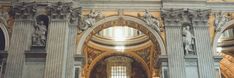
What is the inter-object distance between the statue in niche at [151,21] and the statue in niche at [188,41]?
38.5 inches

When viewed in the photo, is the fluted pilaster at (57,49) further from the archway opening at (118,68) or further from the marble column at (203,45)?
the archway opening at (118,68)

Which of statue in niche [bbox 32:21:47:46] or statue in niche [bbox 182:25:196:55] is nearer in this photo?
statue in niche [bbox 32:21:47:46]

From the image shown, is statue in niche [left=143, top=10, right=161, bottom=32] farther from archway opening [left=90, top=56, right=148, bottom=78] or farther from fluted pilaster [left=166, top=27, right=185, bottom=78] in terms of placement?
archway opening [left=90, top=56, right=148, bottom=78]

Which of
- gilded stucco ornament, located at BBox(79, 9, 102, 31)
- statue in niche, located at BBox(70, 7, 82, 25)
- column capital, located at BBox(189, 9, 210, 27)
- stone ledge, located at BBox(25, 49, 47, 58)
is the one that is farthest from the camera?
column capital, located at BBox(189, 9, 210, 27)

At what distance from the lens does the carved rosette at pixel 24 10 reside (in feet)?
48.9

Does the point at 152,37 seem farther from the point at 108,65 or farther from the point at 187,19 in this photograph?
the point at 108,65

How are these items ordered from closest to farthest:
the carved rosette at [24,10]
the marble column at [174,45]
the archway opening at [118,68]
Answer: the marble column at [174,45] < the carved rosette at [24,10] < the archway opening at [118,68]

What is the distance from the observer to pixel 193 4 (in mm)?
15641

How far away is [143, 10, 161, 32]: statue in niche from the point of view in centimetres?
1527

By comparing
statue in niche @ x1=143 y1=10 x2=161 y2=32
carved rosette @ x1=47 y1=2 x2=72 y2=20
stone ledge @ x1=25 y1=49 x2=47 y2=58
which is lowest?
stone ledge @ x1=25 y1=49 x2=47 y2=58

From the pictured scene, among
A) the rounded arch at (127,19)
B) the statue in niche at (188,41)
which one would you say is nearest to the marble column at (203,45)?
the statue in niche at (188,41)

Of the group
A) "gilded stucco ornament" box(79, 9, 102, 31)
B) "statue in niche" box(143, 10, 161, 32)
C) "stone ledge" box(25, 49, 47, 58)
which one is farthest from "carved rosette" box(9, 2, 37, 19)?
"statue in niche" box(143, 10, 161, 32)

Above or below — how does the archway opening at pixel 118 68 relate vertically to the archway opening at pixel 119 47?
below

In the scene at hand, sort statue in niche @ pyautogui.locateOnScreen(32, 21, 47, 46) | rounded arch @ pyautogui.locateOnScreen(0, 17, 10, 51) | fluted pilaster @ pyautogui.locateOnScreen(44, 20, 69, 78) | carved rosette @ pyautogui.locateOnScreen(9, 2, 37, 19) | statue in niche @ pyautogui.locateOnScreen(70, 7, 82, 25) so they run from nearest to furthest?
fluted pilaster @ pyautogui.locateOnScreen(44, 20, 69, 78) < statue in niche @ pyautogui.locateOnScreen(32, 21, 47, 46) < rounded arch @ pyautogui.locateOnScreen(0, 17, 10, 51) < carved rosette @ pyautogui.locateOnScreen(9, 2, 37, 19) < statue in niche @ pyautogui.locateOnScreen(70, 7, 82, 25)
